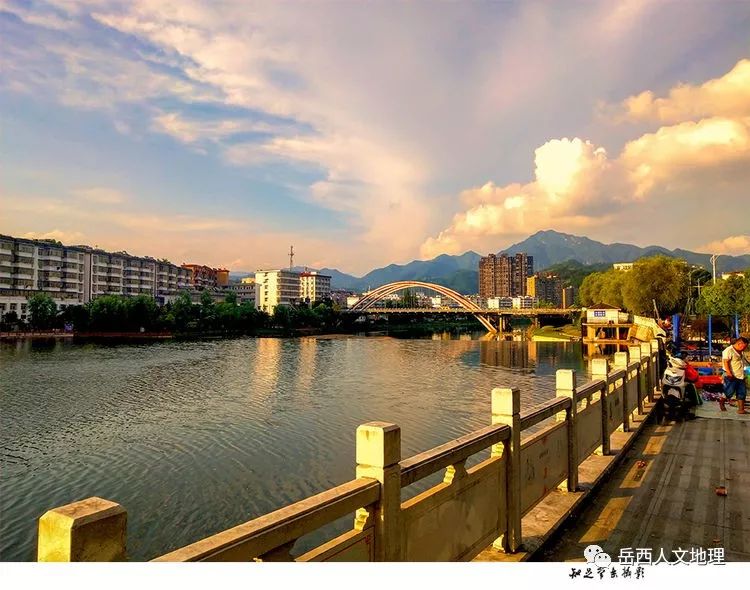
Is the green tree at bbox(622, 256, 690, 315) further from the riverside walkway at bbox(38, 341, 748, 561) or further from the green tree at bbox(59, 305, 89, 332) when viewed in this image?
the green tree at bbox(59, 305, 89, 332)

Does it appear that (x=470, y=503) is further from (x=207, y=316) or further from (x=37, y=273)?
(x=37, y=273)

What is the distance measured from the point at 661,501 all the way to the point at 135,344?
55.6 metres

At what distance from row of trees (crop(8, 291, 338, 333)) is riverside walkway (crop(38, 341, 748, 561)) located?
216 ft

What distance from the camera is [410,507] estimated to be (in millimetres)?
3113

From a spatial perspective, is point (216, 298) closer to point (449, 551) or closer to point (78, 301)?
point (78, 301)

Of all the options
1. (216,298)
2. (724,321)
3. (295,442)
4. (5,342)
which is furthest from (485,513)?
(216,298)

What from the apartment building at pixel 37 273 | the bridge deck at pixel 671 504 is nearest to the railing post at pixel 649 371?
the bridge deck at pixel 671 504

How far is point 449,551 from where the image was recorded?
140 inches

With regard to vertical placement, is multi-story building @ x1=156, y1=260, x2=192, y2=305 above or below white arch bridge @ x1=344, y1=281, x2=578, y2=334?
above

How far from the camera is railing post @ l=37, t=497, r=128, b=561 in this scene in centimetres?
164

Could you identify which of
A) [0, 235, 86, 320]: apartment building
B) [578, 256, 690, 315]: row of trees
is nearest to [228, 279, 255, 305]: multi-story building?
[0, 235, 86, 320]: apartment building

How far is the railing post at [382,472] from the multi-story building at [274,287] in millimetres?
133074

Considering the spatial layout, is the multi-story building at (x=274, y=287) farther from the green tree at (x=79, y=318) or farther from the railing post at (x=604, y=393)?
the railing post at (x=604, y=393)

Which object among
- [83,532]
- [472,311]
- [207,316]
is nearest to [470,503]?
[83,532]
